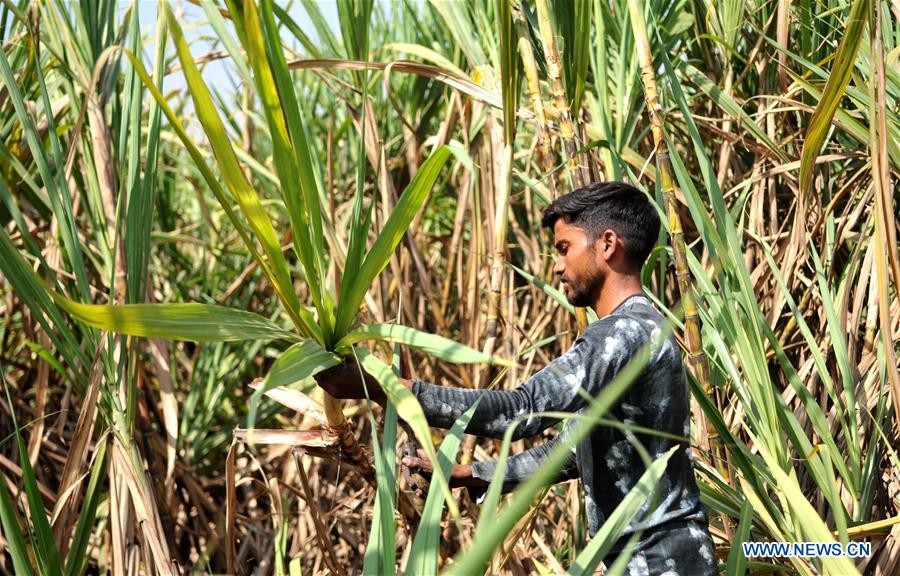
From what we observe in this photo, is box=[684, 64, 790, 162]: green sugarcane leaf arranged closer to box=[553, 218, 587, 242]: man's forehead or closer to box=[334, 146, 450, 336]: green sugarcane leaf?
box=[553, 218, 587, 242]: man's forehead

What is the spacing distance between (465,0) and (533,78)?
0.43 m

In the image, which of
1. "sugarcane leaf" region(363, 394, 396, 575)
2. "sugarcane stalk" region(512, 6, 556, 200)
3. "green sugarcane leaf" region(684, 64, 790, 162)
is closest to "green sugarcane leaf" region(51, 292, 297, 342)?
"sugarcane leaf" region(363, 394, 396, 575)

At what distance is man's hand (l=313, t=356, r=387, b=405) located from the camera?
0.81 metres

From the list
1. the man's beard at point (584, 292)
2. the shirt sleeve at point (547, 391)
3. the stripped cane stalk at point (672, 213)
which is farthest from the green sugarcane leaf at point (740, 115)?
the shirt sleeve at point (547, 391)

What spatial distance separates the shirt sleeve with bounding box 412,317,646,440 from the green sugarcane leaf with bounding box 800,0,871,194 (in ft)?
1.02

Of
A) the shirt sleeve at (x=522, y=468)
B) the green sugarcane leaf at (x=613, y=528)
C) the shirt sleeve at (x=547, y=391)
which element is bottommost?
the shirt sleeve at (x=522, y=468)

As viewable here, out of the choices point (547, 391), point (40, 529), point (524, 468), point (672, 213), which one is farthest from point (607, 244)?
point (40, 529)

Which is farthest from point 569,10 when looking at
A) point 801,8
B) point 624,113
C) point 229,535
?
point 229,535

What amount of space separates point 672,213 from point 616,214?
0.43ft

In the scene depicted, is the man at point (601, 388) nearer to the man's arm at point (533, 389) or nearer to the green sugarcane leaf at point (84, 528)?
the man's arm at point (533, 389)

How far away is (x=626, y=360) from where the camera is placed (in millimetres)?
987

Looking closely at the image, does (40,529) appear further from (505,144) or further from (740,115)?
(740,115)

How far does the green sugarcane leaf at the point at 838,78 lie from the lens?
93 cm

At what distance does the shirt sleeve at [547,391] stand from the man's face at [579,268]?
10cm
